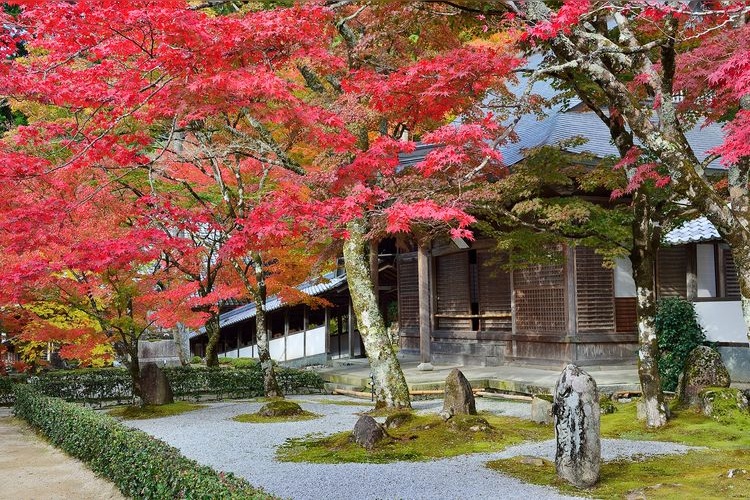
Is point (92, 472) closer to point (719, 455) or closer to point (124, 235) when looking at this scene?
point (124, 235)

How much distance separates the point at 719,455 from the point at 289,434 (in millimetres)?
6125

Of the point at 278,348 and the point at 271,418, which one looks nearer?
the point at 271,418

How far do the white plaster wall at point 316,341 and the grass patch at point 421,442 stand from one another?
668 inches

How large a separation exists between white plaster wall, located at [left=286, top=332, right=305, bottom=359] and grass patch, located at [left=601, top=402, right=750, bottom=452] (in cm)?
1909

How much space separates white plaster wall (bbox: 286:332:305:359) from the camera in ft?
95.8

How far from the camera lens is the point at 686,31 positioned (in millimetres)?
9984

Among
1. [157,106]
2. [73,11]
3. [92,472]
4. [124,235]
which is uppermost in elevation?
[73,11]

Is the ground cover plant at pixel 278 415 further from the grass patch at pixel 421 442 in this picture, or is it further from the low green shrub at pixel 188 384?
the low green shrub at pixel 188 384

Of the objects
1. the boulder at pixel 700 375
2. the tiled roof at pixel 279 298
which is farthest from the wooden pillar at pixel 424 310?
the boulder at pixel 700 375

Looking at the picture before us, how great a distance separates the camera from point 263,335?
15.7 m

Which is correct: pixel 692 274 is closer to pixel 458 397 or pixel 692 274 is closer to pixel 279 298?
pixel 458 397

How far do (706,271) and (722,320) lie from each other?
2292mm

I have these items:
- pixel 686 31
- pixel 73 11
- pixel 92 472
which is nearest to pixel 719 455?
pixel 686 31

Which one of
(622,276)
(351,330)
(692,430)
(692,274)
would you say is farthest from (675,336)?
(351,330)
